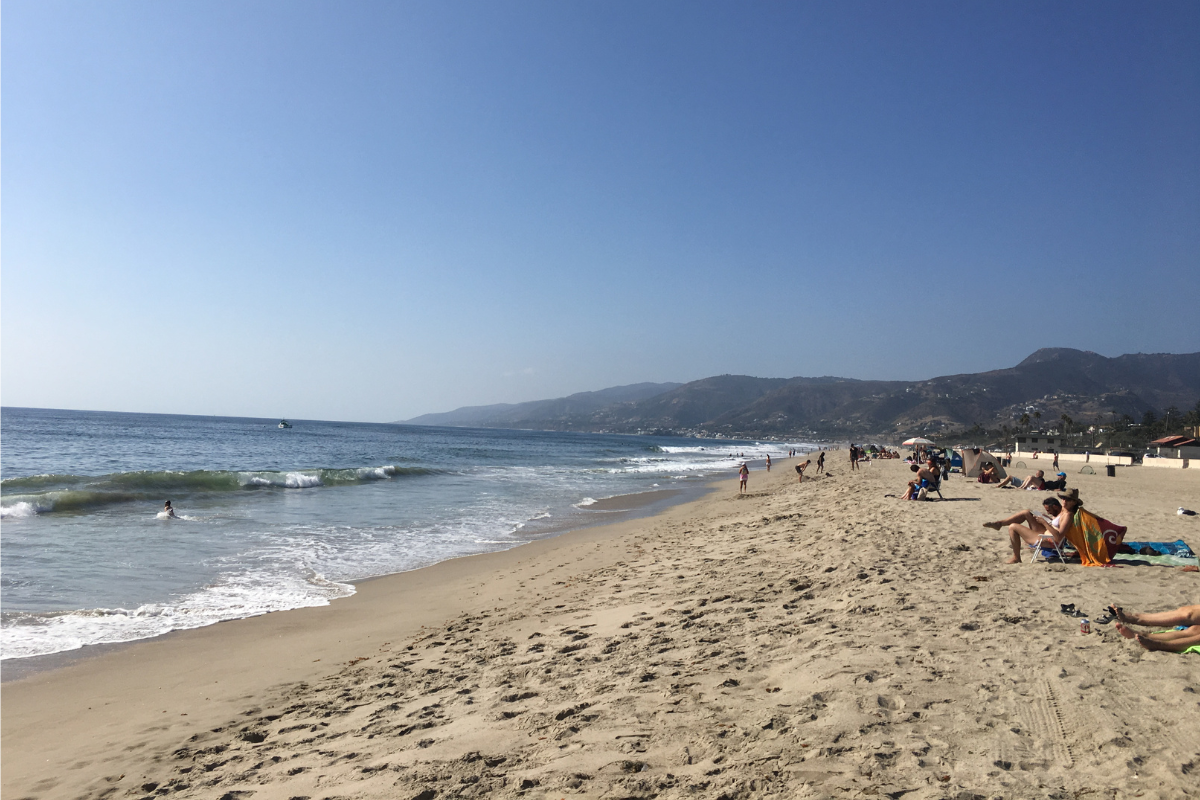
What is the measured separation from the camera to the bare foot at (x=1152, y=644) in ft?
13.9

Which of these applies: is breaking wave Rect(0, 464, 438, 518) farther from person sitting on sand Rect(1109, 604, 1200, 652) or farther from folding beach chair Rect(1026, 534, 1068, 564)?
person sitting on sand Rect(1109, 604, 1200, 652)

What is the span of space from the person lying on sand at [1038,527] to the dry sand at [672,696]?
0.36 m

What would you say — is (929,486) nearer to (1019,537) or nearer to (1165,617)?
(1019,537)

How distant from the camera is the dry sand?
10.2 ft

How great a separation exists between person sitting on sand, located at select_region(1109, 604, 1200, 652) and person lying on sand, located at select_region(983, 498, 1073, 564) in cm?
261

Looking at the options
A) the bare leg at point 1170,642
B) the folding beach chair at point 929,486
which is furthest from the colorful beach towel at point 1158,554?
the folding beach chair at point 929,486

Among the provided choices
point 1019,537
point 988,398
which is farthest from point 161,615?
point 988,398

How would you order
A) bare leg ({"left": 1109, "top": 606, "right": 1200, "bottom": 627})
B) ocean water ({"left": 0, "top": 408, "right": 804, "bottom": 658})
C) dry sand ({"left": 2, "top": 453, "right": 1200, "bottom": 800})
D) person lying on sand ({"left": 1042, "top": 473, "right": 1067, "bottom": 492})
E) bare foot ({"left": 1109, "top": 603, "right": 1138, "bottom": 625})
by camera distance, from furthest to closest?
person lying on sand ({"left": 1042, "top": 473, "right": 1067, "bottom": 492}) < ocean water ({"left": 0, "top": 408, "right": 804, "bottom": 658}) < bare foot ({"left": 1109, "top": 603, "right": 1138, "bottom": 625}) < bare leg ({"left": 1109, "top": 606, "right": 1200, "bottom": 627}) < dry sand ({"left": 2, "top": 453, "right": 1200, "bottom": 800})

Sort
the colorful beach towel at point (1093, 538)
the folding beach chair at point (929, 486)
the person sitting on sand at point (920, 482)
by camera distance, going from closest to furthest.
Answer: the colorful beach towel at point (1093, 538) < the person sitting on sand at point (920, 482) < the folding beach chair at point (929, 486)

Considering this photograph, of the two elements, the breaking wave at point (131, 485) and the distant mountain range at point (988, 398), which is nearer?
the breaking wave at point (131, 485)

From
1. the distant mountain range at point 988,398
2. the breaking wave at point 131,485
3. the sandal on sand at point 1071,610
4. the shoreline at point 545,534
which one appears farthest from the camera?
the distant mountain range at point 988,398

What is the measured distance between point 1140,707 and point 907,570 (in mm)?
3556

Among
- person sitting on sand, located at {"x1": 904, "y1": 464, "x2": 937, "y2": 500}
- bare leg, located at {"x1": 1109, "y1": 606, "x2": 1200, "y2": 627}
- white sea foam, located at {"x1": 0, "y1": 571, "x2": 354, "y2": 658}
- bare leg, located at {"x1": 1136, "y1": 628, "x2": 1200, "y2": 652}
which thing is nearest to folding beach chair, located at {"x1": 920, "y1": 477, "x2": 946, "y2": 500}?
person sitting on sand, located at {"x1": 904, "y1": 464, "x2": 937, "y2": 500}

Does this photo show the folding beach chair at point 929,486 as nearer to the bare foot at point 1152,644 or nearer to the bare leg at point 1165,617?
the bare leg at point 1165,617
